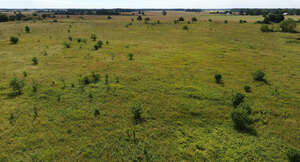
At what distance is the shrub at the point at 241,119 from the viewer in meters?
12.2

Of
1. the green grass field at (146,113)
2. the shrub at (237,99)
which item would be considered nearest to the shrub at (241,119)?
the green grass field at (146,113)

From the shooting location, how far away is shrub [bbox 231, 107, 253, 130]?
481 inches

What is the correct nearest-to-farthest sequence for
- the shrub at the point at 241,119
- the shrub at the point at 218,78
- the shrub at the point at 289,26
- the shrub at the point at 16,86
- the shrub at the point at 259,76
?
the shrub at the point at 241,119, the shrub at the point at 16,86, the shrub at the point at 218,78, the shrub at the point at 259,76, the shrub at the point at 289,26

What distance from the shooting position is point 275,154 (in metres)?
10.2

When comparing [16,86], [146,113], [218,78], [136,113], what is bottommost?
[146,113]

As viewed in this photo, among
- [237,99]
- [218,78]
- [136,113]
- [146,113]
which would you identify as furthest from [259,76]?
[136,113]

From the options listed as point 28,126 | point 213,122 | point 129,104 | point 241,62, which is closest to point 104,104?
point 129,104

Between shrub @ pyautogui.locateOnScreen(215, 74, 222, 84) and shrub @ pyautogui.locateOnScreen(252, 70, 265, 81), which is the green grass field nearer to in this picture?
shrub @ pyautogui.locateOnScreen(252, 70, 265, 81)

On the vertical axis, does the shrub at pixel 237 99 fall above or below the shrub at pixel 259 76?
below

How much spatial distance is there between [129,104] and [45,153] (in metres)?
7.54

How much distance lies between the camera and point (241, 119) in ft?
40.0

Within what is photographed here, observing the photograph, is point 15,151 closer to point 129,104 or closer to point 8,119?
point 8,119

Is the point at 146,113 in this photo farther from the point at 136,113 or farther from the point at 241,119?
the point at 241,119

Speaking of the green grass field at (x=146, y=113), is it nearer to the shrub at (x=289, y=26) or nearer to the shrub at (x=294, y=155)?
the shrub at (x=294, y=155)
